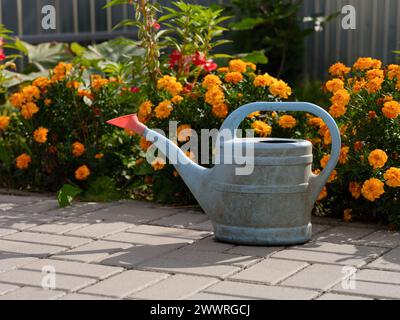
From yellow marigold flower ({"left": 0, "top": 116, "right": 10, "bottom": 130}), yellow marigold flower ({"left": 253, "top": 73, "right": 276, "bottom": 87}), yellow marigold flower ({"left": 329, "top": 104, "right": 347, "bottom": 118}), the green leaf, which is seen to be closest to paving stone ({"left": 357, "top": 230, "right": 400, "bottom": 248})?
yellow marigold flower ({"left": 329, "top": 104, "right": 347, "bottom": 118})

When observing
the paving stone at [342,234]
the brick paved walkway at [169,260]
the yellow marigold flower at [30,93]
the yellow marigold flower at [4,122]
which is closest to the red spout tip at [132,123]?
the brick paved walkway at [169,260]

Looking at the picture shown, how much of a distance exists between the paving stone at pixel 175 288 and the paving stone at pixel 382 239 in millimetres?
935

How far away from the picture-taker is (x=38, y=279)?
3.15 metres

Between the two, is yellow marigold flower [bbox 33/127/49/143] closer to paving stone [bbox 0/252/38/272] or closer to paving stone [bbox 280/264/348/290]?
paving stone [bbox 0/252/38/272]

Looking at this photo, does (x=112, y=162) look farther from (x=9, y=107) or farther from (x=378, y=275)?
(x=378, y=275)

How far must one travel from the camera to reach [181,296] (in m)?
2.95

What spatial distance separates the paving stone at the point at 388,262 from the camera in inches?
131

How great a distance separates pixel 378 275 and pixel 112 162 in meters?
Result: 2.16

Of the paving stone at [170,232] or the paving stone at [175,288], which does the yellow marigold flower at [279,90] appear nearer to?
the paving stone at [170,232]

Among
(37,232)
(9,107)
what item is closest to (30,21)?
(9,107)

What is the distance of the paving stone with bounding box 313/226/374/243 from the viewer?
3.84 metres

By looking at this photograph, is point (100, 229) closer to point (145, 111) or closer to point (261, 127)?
point (145, 111)

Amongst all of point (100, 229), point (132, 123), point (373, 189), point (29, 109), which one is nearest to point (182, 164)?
point (132, 123)

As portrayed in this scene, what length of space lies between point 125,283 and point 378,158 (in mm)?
1450
